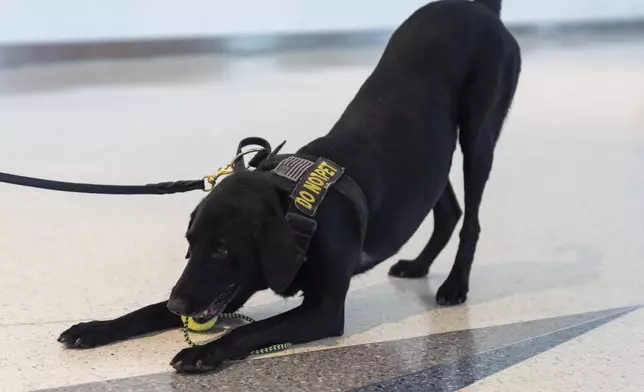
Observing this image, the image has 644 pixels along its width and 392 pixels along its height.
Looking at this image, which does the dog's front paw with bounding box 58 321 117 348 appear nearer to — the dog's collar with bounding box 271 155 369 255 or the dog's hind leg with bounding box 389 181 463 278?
the dog's collar with bounding box 271 155 369 255

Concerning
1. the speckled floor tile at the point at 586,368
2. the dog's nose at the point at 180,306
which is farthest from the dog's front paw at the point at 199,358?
the speckled floor tile at the point at 586,368

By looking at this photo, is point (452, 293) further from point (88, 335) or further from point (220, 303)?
point (88, 335)

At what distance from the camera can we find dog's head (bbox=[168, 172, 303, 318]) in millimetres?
1746

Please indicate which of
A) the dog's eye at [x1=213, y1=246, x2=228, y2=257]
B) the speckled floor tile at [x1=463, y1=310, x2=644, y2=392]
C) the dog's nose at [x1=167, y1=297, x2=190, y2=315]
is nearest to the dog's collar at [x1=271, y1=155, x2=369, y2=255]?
the dog's eye at [x1=213, y1=246, x2=228, y2=257]

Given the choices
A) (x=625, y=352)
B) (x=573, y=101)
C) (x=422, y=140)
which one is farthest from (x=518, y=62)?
(x=573, y=101)

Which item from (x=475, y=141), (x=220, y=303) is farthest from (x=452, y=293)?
(x=220, y=303)

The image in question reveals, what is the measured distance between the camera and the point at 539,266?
2633 mm

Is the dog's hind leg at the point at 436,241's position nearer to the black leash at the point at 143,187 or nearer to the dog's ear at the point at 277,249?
the black leash at the point at 143,187

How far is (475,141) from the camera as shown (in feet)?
7.72

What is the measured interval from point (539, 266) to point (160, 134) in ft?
8.25

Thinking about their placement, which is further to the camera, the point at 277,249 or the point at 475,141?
the point at 475,141

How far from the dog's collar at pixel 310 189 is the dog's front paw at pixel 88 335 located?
473 millimetres

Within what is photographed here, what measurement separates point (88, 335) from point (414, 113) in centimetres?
93

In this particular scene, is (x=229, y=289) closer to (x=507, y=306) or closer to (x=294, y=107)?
(x=507, y=306)
